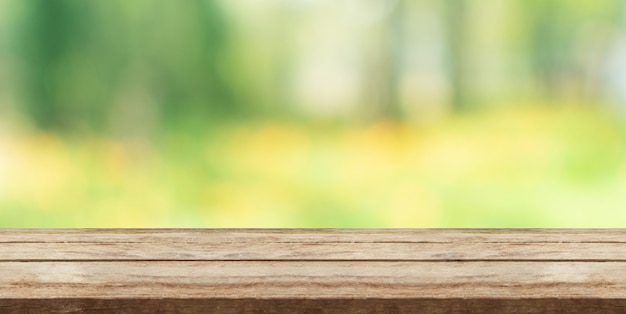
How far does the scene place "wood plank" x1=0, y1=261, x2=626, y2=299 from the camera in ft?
3.44

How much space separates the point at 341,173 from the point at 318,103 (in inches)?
9.1

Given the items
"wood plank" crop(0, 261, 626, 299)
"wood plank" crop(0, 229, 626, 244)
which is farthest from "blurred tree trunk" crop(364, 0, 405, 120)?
"wood plank" crop(0, 261, 626, 299)

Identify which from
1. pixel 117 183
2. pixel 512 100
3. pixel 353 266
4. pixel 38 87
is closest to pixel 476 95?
pixel 512 100

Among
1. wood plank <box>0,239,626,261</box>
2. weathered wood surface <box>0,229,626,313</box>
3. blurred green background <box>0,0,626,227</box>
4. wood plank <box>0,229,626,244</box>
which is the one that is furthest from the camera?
blurred green background <box>0,0,626,227</box>

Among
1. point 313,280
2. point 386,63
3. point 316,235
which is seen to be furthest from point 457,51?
point 313,280

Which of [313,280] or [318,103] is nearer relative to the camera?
[313,280]

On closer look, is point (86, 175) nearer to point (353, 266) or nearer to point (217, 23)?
point (217, 23)

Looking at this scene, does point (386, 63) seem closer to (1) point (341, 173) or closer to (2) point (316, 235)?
(1) point (341, 173)

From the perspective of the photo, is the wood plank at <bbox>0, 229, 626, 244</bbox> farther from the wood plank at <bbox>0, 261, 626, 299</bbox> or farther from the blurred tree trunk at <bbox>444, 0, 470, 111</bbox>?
the blurred tree trunk at <bbox>444, 0, 470, 111</bbox>

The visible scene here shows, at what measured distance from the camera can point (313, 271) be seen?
1146 millimetres

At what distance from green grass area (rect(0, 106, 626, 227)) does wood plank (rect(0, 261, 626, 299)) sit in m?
1.24

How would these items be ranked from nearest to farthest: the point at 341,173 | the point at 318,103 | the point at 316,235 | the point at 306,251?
the point at 306,251
the point at 316,235
the point at 318,103
the point at 341,173

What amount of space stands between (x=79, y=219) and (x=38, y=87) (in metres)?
0.38

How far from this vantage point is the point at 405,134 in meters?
2.42
